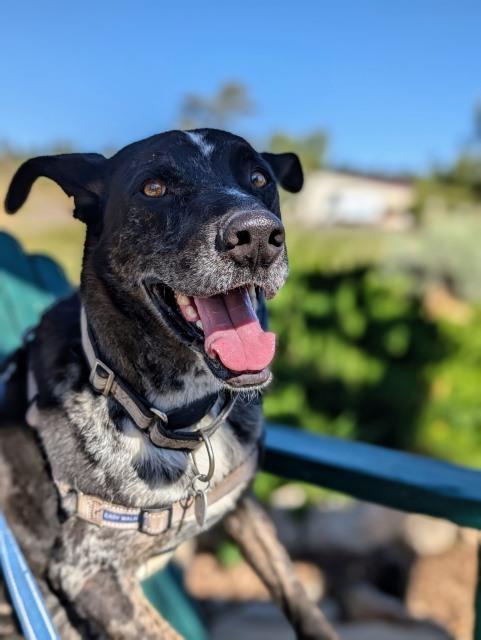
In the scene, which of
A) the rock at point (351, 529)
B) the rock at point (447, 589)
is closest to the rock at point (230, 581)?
Result: the rock at point (351, 529)

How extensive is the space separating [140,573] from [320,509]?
2786 millimetres

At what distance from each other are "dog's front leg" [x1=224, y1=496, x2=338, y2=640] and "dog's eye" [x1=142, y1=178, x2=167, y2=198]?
1.07 m

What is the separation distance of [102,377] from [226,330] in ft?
1.25

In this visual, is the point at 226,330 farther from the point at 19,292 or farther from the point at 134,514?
the point at 19,292

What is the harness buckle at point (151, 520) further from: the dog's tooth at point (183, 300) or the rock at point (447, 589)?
the rock at point (447, 589)

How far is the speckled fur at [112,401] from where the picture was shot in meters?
Answer: 1.89

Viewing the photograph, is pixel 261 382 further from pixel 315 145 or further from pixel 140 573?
pixel 315 145

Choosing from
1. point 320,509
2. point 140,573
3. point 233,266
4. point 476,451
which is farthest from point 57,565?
point 476,451

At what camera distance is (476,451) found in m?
5.60

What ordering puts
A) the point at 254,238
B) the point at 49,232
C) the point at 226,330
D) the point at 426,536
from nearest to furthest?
1. the point at 254,238
2. the point at 226,330
3. the point at 426,536
4. the point at 49,232

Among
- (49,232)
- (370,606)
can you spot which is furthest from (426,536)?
(49,232)

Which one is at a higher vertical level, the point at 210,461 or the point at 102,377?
the point at 102,377

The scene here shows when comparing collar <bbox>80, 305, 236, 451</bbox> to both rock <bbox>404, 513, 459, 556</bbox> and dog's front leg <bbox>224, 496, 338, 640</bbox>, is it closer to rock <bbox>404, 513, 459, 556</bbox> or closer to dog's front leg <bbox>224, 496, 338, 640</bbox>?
dog's front leg <bbox>224, 496, 338, 640</bbox>

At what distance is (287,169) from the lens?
2.41 meters
